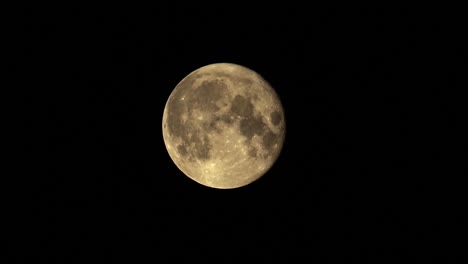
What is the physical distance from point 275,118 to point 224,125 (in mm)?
811

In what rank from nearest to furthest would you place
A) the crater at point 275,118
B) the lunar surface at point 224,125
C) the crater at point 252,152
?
the lunar surface at point 224,125, the crater at point 252,152, the crater at point 275,118

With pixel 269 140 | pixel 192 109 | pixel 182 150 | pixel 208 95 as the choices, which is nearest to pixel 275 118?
pixel 269 140

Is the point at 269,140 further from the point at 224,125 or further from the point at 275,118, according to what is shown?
the point at 224,125

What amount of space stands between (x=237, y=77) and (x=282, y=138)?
1136 millimetres

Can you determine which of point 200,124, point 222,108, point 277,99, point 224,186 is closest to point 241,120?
point 222,108

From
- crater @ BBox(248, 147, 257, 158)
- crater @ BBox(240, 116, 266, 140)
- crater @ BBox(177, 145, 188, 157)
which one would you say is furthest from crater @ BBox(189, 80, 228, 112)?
crater @ BBox(248, 147, 257, 158)

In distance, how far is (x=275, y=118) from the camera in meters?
4.36

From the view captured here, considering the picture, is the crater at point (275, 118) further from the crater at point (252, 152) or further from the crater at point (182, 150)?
the crater at point (182, 150)

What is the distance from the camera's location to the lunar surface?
13.3 feet

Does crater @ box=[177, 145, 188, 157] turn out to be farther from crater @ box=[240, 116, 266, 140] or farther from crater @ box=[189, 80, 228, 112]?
crater @ box=[240, 116, 266, 140]

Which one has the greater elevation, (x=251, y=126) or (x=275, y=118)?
(x=275, y=118)

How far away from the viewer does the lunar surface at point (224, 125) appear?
4.04 m

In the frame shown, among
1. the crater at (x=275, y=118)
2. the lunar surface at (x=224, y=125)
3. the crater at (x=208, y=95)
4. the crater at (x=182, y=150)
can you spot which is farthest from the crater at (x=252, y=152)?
→ the crater at (x=182, y=150)

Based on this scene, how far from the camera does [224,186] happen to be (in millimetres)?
4621
